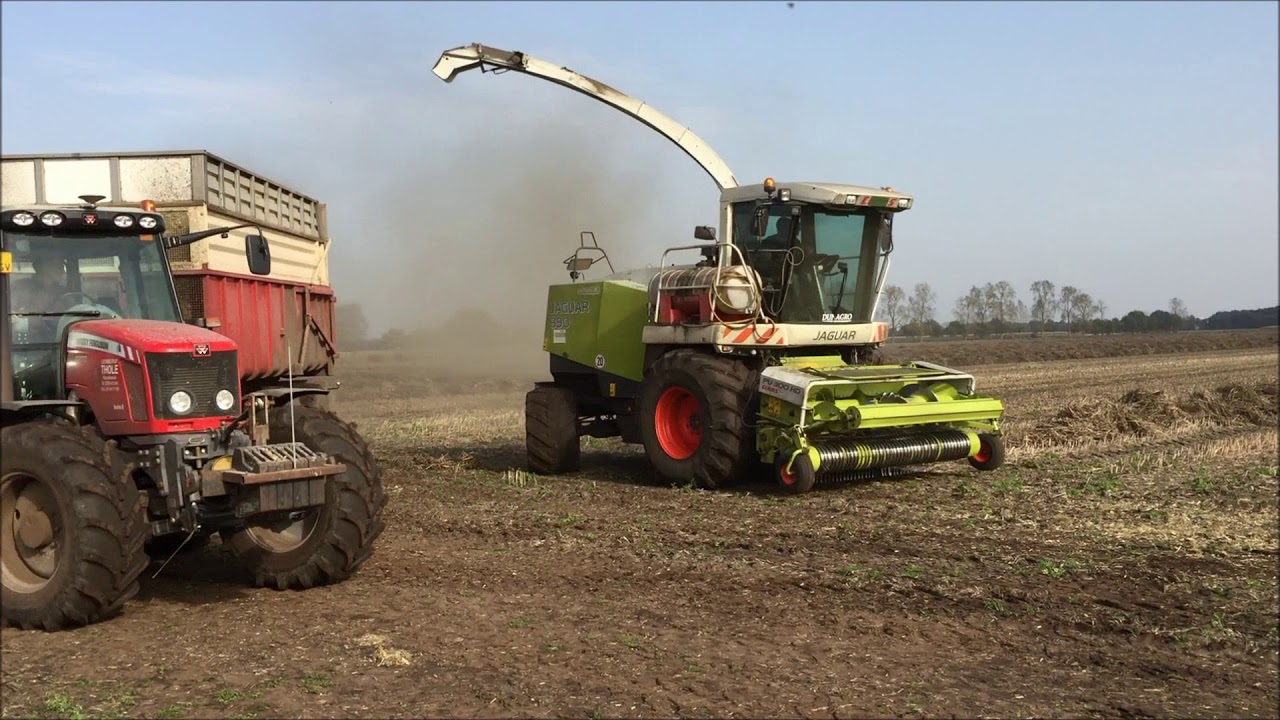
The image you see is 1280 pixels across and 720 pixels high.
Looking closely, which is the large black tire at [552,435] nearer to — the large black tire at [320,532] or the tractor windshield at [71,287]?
the large black tire at [320,532]

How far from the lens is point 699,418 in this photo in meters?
11.1

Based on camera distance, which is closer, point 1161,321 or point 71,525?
point 71,525

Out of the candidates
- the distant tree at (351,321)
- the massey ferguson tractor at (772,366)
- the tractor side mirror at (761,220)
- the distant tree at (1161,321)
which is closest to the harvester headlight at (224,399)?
the massey ferguson tractor at (772,366)

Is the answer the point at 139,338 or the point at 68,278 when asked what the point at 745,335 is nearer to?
the point at 139,338

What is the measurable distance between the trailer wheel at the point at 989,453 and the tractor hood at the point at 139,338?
25.3 ft

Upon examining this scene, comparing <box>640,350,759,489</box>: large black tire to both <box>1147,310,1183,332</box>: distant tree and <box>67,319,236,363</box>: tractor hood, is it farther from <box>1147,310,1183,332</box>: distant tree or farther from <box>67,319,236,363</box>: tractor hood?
<box>1147,310,1183,332</box>: distant tree

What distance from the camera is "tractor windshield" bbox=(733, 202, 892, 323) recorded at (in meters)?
11.1

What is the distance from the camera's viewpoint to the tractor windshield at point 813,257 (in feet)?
36.4

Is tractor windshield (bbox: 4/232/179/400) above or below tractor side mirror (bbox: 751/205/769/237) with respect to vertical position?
below

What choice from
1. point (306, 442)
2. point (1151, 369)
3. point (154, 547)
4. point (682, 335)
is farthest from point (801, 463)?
point (1151, 369)

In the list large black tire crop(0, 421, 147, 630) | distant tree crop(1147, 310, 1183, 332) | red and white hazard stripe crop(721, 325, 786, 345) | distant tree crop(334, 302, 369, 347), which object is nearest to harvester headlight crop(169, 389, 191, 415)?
large black tire crop(0, 421, 147, 630)

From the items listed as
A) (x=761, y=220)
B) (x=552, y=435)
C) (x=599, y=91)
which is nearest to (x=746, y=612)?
(x=761, y=220)

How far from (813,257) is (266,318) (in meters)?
5.51

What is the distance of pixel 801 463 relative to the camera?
980 centimetres
